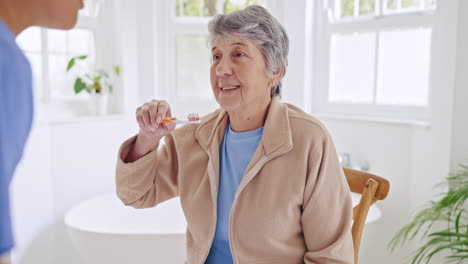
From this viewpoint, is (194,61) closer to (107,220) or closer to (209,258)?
(107,220)

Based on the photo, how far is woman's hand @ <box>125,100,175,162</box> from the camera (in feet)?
3.51

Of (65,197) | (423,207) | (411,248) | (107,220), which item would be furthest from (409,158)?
(65,197)

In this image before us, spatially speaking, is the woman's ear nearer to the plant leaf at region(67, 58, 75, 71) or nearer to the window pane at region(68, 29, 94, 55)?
the plant leaf at region(67, 58, 75, 71)

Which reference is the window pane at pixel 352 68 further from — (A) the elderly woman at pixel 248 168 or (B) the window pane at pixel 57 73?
(B) the window pane at pixel 57 73

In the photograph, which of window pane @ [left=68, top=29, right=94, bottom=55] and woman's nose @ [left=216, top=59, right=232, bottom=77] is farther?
window pane @ [left=68, top=29, right=94, bottom=55]

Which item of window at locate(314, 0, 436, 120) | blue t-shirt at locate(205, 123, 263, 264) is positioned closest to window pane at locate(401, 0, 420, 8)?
window at locate(314, 0, 436, 120)

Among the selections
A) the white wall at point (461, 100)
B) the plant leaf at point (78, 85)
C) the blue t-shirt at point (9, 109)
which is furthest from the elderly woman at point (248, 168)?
the plant leaf at point (78, 85)

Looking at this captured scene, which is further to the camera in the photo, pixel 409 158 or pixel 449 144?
pixel 409 158

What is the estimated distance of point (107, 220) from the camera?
8.00 ft

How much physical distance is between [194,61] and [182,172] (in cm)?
183

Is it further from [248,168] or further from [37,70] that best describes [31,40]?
[248,168]

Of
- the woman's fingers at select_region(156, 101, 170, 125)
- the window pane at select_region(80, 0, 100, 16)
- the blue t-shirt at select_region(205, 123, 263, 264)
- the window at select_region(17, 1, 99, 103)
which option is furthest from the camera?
the window pane at select_region(80, 0, 100, 16)

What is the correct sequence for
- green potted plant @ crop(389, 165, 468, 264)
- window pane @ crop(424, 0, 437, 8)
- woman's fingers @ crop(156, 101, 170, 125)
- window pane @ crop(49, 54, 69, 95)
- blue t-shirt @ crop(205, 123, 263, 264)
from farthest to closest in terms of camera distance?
window pane @ crop(49, 54, 69, 95) → window pane @ crop(424, 0, 437, 8) → green potted plant @ crop(389, 165, 468, 264) → blue t-shirt @ crop(205, 123, 263, 264) → woman's fingers @ crop(156, 101, 170, 125)

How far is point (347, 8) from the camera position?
266 cm
